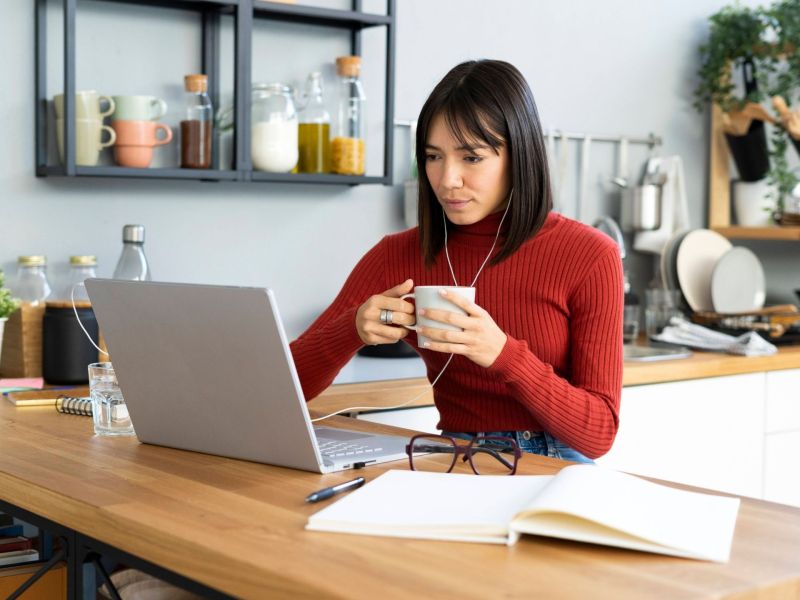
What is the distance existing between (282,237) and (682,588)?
189 centimetres

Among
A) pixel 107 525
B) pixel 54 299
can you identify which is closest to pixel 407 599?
pixel 107 525

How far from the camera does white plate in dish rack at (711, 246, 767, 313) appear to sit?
3236mm

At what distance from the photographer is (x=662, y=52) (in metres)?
3.40

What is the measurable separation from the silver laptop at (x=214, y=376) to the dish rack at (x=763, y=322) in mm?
1715

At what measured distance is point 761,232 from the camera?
3.30 meters

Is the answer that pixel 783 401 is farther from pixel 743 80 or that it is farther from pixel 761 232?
pixel 743 80

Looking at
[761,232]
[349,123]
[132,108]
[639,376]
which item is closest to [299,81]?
[349,123]

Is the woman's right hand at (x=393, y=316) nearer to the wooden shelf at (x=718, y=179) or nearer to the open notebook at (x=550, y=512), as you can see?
the open notebook at (x=550, y=512)

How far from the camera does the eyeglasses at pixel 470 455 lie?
1.36 metres

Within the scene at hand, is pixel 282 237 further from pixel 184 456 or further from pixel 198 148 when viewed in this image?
pixel 184 456

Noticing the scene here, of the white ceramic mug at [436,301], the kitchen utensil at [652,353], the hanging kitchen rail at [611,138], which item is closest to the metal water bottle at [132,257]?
the white ceramic mug at [436,301]

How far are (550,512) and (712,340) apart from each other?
6.47ft

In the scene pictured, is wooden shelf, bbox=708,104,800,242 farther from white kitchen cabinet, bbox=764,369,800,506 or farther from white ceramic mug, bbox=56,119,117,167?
white ceramic mug, bbox=56,119,117,167

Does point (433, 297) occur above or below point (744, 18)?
below
